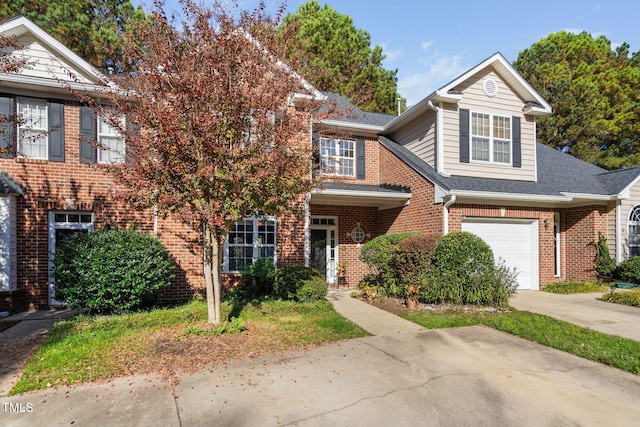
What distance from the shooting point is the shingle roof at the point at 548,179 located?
1003cm

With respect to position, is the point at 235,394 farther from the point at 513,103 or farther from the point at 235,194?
the point at 513,103

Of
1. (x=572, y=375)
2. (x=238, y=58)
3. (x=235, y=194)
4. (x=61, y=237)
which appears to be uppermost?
(x=238, y=58)

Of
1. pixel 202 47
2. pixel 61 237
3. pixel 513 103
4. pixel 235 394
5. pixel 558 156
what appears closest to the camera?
pixel 235 394

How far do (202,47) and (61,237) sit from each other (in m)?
6.39

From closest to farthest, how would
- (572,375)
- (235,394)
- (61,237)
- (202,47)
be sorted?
(235,394) < (572,375) < (202,47) < (61,237)

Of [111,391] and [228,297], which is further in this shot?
[228,297]

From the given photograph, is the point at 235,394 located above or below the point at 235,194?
below

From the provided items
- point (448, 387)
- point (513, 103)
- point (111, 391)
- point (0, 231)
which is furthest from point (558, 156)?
point (0, 231)

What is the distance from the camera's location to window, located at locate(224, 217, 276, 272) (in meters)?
9.46

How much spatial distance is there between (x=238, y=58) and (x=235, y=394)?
4.62 m

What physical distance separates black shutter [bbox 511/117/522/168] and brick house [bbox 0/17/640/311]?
3 centimetres

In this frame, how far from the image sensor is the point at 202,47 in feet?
16.9

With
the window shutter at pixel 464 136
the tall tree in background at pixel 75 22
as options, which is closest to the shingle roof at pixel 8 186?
the tall tree in background at pixel 75 22

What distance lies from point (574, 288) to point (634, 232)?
371 cm
